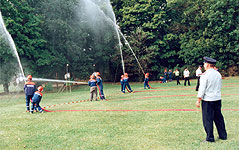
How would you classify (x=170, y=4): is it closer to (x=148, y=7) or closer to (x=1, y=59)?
(x=148, y=7)

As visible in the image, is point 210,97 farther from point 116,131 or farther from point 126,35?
point 126,35

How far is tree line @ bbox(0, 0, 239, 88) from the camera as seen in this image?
28.0 metres

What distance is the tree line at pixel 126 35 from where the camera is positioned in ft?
91.9

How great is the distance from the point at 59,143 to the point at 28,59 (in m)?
23.9

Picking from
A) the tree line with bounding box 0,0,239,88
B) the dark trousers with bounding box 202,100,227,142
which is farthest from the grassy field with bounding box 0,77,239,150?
the tree line with bounding box 0,0,239,88

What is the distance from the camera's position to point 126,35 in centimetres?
3731

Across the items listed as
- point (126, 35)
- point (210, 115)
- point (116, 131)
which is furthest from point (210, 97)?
point (126, 35)

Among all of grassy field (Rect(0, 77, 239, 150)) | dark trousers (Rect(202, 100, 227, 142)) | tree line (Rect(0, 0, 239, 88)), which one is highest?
tree line (Rect(0, 0, 239, 88))

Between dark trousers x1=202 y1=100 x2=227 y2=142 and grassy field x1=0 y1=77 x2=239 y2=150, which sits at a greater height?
dark trousers x1=202 y1=100 x2=227 y2=142

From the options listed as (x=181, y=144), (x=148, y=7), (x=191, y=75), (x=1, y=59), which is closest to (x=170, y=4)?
(x=148, y=7)

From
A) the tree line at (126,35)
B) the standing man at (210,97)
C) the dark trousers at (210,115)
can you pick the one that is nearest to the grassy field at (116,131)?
the dark trousers at (210,115)

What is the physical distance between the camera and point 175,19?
128ft

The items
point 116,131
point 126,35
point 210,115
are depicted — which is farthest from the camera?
point 126,35

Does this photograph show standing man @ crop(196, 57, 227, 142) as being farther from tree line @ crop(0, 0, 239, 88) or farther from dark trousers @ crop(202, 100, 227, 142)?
tree line @ crop(0, 0, 239, 88)
